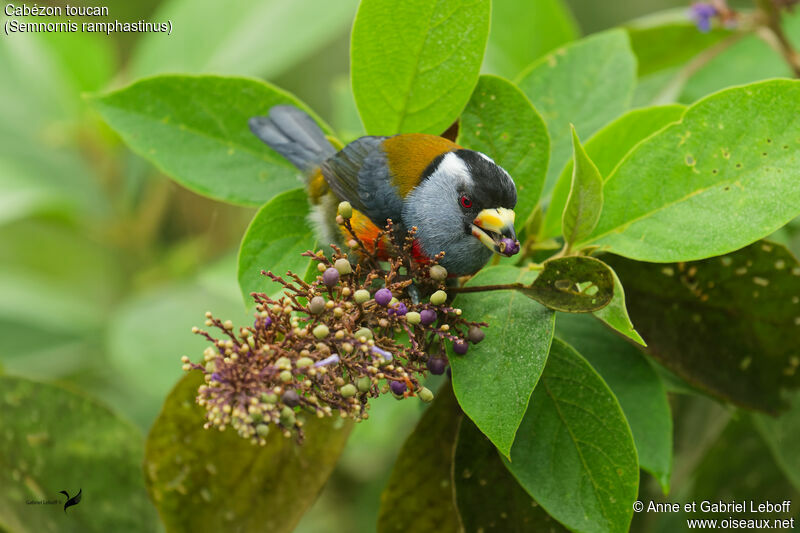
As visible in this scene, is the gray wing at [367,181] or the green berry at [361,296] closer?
the green berry at [361,296]

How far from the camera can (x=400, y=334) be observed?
40.3 inches

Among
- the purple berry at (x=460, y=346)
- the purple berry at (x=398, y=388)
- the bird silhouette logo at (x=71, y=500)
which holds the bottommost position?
the bird silhouette logo at (x=71, y=500)

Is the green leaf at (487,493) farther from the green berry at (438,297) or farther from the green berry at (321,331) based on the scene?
the green berry at (321,331)

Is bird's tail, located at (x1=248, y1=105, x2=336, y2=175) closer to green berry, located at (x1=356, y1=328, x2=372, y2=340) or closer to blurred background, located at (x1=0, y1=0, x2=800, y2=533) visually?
green berry, located at (x1=356, y1=328, x2=372, y2=340)

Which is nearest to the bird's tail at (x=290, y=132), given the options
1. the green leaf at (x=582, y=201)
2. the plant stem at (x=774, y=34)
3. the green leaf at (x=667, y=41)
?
the green leaf at (x=582, y=201)

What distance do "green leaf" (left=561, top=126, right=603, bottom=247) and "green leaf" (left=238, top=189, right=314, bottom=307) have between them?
1.28 feet

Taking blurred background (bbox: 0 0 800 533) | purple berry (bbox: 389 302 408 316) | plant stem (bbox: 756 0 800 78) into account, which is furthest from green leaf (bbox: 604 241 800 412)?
blurred background (bbox: 0 0 800 533)

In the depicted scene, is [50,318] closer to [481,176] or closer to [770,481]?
[481,176]

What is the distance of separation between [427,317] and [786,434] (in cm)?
75

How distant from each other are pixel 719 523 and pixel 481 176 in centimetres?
95

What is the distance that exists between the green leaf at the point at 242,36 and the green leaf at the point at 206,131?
1.08 meters

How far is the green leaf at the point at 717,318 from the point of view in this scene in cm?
113

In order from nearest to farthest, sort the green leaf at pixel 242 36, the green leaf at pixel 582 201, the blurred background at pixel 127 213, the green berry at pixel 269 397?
the green berry at pixel 269 397 < the green leaf at pixel 582 201 < the blurred background at pixel 127 213 < the green leaf at pixel 242 36

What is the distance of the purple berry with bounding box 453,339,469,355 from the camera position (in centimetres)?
91
